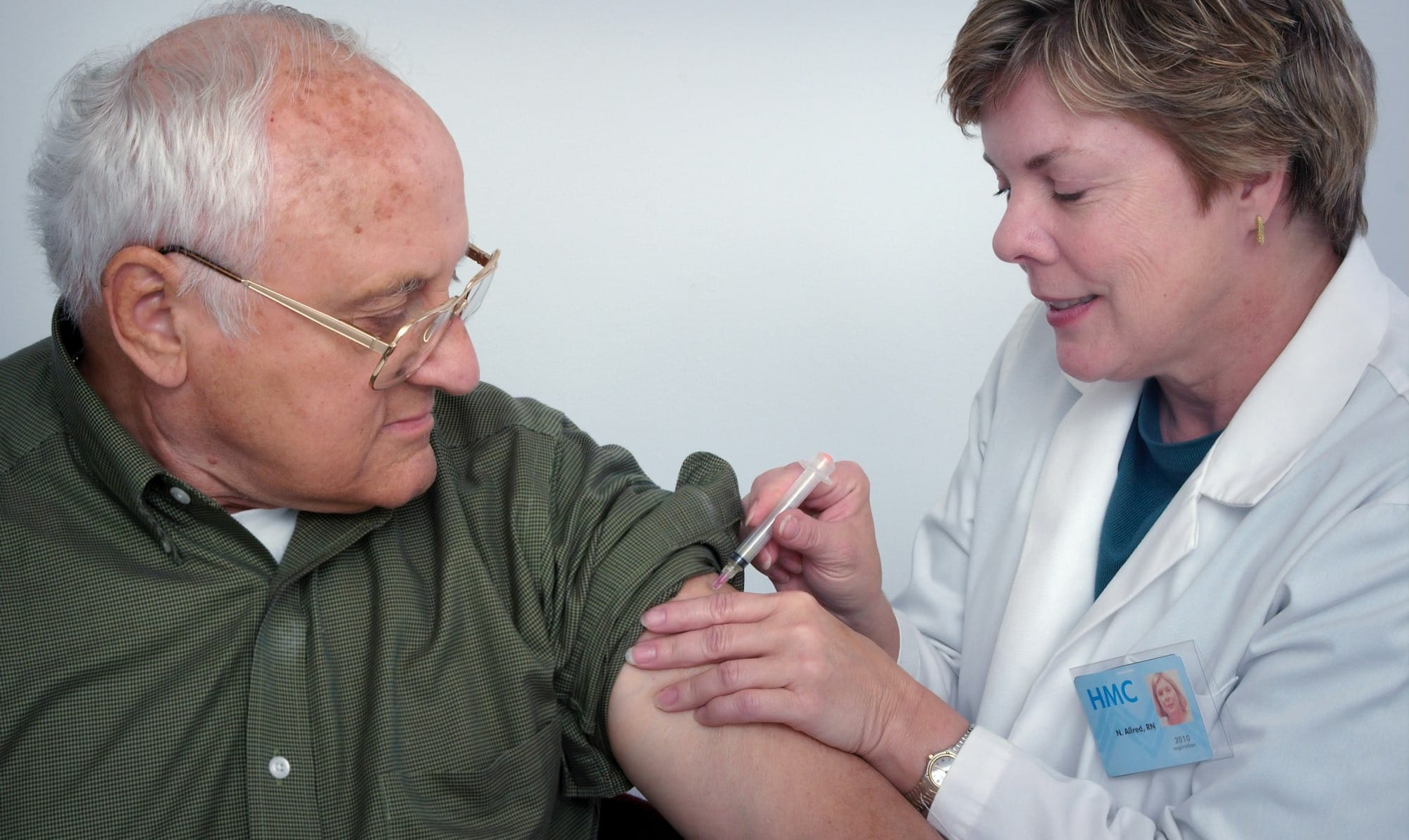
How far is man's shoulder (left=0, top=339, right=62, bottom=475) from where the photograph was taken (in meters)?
1.44

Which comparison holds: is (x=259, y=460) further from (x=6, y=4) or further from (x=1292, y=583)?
(x=6, y=4)

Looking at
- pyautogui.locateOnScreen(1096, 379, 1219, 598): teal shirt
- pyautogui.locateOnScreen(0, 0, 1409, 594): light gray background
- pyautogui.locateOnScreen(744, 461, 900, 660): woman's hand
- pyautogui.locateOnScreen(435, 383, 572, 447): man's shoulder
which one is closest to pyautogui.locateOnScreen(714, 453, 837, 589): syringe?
pyautogui.locateOnScreen(744, 461, 900, 660): woman's hand

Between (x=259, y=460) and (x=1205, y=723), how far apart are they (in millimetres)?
1135

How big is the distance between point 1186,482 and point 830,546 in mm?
470

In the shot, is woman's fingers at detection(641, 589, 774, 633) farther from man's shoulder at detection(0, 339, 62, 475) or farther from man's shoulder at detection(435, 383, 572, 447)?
man's shoulder at detection(0, 339, 62, 475)

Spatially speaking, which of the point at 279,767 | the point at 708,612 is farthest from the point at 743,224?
the point at 279,767

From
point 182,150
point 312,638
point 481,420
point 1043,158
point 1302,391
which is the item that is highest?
point 1043,158

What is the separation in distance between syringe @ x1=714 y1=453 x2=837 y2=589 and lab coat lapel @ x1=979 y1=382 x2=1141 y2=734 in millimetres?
334

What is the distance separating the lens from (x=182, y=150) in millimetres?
1303

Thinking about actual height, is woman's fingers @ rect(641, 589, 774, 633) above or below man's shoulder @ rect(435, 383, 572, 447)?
below

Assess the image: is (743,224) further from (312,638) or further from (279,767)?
(279,767)

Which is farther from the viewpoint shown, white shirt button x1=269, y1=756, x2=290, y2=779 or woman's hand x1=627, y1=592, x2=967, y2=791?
woman's hand x1=627, y1=592, x2=967, y2=791

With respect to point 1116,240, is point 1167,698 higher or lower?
lower

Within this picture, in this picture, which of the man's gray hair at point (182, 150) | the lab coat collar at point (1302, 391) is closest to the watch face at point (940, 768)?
the lab coat collar at point (1302, 391)
